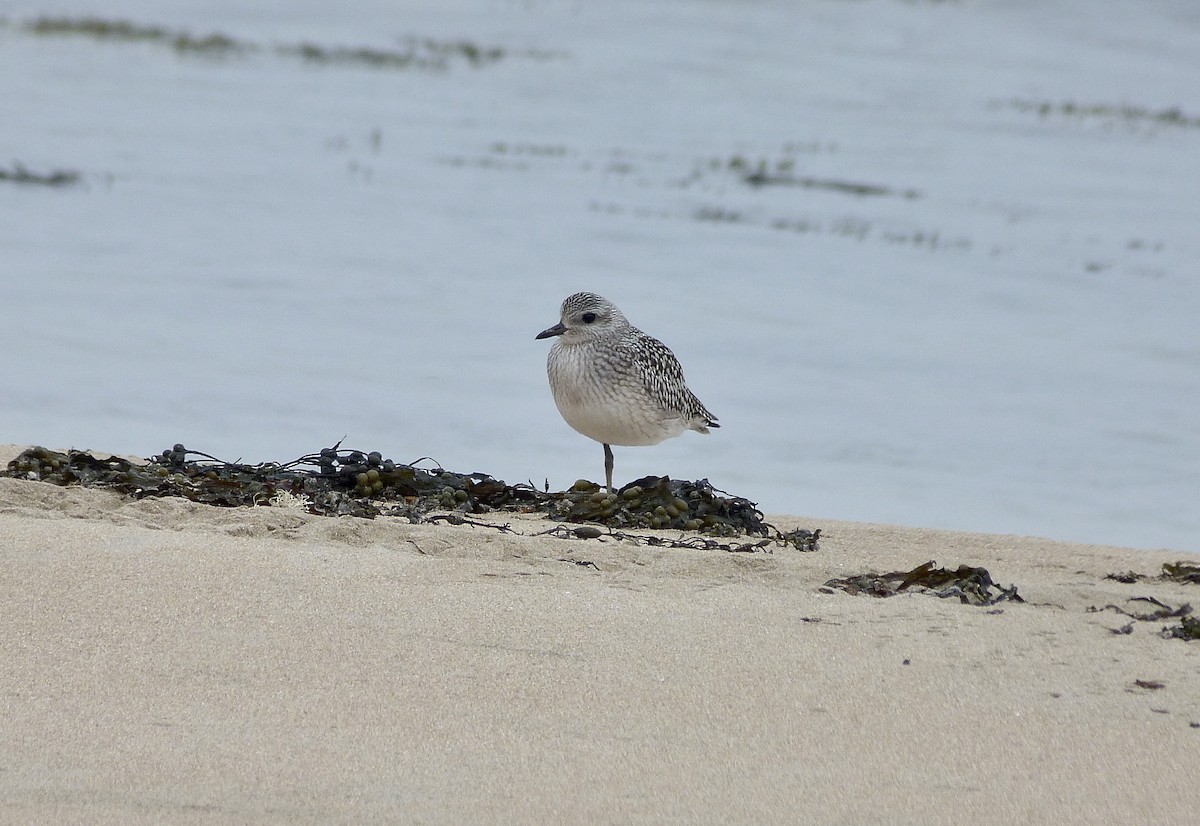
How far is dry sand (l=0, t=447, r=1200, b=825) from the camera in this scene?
3.44m

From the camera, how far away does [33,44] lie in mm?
24031

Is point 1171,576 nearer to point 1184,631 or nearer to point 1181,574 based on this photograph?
point 1181,574

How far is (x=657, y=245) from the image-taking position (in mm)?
14242

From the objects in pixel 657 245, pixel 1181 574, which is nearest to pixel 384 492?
pixel 1181 574

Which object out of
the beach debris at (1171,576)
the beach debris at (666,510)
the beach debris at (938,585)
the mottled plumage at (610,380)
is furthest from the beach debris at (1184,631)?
the mottled plumage at (610,380)

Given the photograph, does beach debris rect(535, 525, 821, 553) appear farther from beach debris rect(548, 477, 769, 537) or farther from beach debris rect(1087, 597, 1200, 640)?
beach debris rect(1087, 597, 1200, 640)

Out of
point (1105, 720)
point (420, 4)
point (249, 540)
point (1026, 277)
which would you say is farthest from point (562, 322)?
point (420, 4)

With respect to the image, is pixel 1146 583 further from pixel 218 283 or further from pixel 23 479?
pixel 218 283

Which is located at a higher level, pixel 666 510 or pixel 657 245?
pixel 657 245

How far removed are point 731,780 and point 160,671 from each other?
4.98 feet

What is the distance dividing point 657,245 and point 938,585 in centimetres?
962

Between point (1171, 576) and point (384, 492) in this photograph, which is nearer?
point (1171, 576)

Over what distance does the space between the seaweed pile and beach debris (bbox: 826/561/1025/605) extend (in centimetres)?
63

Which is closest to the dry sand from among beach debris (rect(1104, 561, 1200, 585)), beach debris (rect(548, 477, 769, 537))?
beach debris (rect(1104, 561, 1200, 585))
